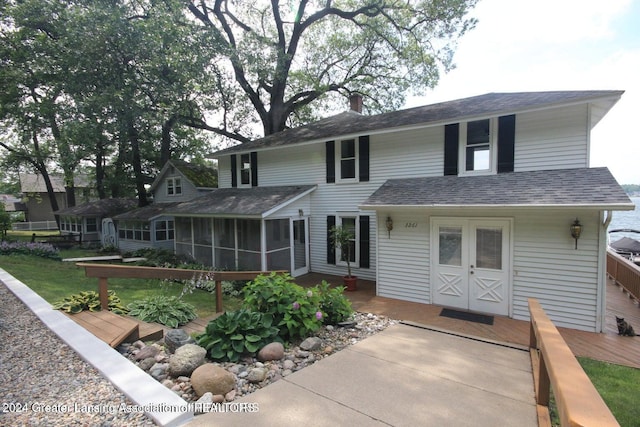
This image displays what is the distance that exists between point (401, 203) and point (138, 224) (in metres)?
16.8

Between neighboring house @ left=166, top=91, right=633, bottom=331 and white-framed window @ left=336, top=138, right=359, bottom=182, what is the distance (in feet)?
0.13

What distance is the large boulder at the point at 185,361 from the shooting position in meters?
3.70

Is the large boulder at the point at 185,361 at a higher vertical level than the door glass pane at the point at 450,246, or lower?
lower

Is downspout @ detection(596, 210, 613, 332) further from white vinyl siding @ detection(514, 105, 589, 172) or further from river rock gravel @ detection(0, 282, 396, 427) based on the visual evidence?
river rock gravel @ detection(0, 282, 396, 427)

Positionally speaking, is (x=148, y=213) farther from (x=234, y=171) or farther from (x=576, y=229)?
(x=576, y=229)

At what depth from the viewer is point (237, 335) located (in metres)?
4.38

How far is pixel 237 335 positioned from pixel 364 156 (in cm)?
784

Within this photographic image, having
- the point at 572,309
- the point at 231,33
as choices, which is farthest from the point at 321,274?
the point at 231,33

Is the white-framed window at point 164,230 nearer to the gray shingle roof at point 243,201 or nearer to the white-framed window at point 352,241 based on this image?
the gray shingle roof at point 243,201

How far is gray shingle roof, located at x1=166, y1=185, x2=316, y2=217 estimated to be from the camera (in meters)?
10.8

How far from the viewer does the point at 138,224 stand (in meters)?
18.6

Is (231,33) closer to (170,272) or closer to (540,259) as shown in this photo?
(170,272)

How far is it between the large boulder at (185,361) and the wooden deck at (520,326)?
4491mm

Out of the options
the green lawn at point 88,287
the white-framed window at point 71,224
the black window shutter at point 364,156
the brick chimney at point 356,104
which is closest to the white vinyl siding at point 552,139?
the black window shutter at point 364,156
